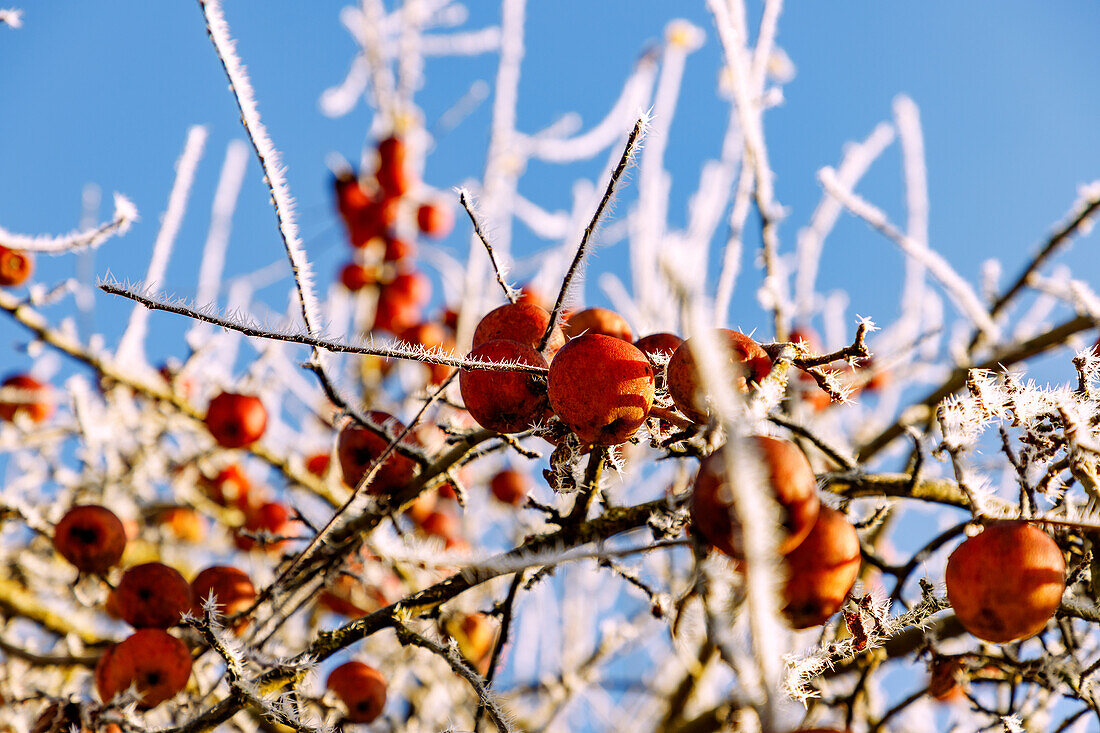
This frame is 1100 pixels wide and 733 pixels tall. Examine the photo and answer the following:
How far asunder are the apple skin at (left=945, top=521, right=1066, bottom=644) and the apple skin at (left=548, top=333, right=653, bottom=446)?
52 centimetres

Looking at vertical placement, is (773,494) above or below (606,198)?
below

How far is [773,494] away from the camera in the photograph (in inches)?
41.7

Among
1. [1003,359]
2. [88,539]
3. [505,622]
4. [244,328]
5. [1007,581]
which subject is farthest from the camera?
[1003,359]

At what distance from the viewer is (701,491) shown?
41.6 inches

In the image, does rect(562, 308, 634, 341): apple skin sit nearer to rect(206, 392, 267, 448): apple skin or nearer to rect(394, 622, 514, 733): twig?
rect(394, 622, 514, 733): twig

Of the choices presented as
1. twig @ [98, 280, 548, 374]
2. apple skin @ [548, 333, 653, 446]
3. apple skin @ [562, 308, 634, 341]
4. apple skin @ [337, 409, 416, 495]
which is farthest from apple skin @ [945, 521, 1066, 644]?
apple skin @ [337, 409, 416, 495]

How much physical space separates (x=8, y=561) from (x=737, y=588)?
3023mm

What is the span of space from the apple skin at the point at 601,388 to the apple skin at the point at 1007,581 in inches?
20.4

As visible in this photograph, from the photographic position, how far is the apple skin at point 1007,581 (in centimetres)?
116

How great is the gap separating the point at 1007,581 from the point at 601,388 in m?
0.62

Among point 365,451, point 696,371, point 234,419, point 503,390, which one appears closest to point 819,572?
point 696,371

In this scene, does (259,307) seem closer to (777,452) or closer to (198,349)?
(198,349)

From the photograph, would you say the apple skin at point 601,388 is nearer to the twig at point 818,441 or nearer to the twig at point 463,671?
the twig at point 818,441

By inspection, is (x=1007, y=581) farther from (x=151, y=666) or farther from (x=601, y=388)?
(x=151, y=666)
